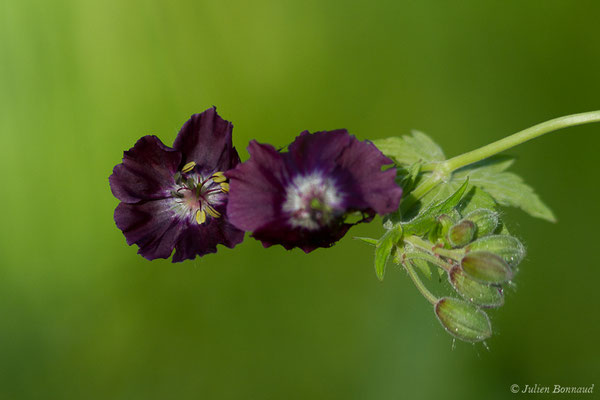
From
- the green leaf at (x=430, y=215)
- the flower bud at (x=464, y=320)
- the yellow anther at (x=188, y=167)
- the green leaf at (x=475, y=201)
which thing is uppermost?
the yellow anther at (x=188, y=167)

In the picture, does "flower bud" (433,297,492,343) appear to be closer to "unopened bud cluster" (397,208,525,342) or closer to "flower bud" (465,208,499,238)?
"unopened bud cluster" (397,208,525,342)

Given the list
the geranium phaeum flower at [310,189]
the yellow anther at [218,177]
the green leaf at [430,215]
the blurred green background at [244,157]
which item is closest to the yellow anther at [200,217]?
the yellow anther at [218,177]

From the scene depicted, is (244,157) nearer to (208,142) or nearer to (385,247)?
(208,142)

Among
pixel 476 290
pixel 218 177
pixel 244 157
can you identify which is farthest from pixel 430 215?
pixel 244 157

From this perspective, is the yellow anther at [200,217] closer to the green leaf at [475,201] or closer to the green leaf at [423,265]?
the green leaf at [423,265]

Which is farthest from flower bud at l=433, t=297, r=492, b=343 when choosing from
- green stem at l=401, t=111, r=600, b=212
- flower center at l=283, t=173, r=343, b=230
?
flower center at l=283, t=173, r=343, b=230

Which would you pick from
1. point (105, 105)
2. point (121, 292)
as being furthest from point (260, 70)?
point (121, 292)
